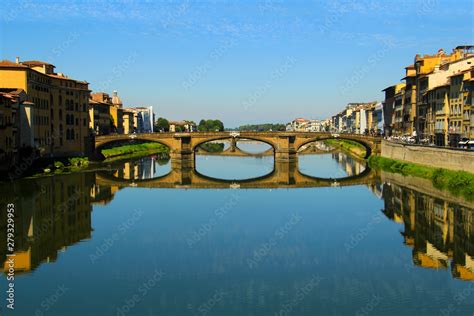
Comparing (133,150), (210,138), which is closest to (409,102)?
(210,138)

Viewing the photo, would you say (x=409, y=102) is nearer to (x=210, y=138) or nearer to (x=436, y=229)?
(x=210, y=138)

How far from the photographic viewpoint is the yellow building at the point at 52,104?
55219 millimetres

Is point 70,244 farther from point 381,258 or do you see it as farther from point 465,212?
point 465,212

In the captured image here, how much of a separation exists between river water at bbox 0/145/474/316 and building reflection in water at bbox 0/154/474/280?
87mm

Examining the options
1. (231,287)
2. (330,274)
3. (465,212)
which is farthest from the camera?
(465,212)

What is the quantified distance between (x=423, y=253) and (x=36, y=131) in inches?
1742

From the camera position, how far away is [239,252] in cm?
2661

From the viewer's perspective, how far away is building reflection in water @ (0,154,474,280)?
989 inches

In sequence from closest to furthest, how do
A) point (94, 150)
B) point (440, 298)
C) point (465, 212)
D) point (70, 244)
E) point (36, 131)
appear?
point (440, 298), point (70, 244), point (465, 212), point (36, 131), point (94, 150)

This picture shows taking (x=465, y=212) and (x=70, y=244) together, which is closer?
(x=70, y=244)

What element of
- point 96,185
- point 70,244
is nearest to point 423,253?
point 70,244

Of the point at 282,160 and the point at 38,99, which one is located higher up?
the point at 38,99

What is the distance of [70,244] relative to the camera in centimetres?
2834

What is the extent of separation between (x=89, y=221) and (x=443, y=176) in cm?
2785
